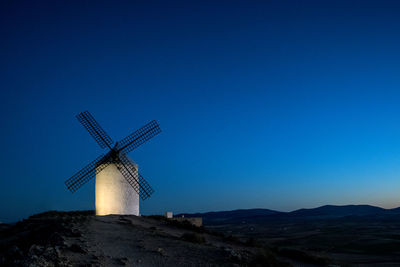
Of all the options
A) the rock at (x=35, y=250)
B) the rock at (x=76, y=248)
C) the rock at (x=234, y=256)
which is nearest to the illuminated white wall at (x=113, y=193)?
the rock at (x=76, y=248)

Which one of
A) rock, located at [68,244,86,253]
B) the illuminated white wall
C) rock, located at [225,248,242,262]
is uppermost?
the illuminated white wall

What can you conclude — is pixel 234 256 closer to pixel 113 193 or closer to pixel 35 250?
pixel 35 250

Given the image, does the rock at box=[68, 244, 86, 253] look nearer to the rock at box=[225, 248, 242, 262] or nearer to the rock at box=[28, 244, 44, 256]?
the rock at box=[28, 244, 44, 256]

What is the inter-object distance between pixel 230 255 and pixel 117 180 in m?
12.0

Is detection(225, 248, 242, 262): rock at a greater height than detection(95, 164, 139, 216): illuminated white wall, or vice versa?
detection(95, 164, 139, 216): illuminated white wall

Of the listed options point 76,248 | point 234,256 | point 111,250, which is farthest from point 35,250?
point 234,256

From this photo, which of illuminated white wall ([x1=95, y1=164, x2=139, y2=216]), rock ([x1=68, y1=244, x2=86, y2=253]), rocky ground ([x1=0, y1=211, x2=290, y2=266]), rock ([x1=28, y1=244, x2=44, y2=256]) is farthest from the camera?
illuminated white wall ([x1=95, y1=164, x2=139, y2=216])

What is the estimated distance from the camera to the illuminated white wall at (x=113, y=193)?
2200cm

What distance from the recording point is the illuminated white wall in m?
22.0

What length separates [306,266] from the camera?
15523mm

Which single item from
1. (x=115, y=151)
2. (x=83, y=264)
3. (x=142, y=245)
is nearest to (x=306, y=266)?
(x=142, y=245)

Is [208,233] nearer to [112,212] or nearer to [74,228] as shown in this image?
[112,212]

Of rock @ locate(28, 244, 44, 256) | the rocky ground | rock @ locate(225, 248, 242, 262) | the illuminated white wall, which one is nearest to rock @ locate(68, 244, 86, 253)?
the rocky ground

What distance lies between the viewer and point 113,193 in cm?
2202
